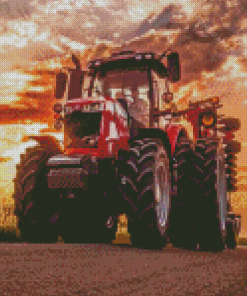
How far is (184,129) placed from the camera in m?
9.51

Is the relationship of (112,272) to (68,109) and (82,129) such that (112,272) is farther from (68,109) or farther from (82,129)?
(68,109)

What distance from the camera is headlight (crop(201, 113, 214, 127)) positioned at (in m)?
10.9

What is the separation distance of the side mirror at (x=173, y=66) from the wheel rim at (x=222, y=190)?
1.40m

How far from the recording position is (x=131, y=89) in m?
8.77

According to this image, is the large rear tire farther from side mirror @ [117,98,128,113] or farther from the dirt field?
side mirror @ [117,98,128,113]

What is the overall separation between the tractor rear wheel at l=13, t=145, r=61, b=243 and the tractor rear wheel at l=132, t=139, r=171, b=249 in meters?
1.41

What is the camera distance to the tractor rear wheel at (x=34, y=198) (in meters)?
7.89

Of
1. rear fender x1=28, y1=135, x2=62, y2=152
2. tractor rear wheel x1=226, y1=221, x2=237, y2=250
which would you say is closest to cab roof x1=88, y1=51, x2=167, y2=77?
rear fender x1=28, y1=135, x2=62, y2=152

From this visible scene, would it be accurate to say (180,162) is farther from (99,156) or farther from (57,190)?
(57,190)

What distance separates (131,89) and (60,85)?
1168 millimetres

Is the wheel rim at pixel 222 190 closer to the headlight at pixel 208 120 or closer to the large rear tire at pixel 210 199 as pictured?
the large rear tire at pixel 210 199

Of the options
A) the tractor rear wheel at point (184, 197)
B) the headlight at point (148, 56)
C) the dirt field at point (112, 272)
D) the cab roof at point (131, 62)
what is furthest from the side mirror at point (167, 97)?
the dirt field at point (112, 272)

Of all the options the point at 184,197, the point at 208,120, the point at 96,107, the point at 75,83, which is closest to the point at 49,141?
the point at 96,107

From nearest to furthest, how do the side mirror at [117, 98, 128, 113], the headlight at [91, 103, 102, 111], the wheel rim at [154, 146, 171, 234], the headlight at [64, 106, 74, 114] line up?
1. the wheel rim at [154, 146, 171, 234]
2. the headlight at [91, 103, 102, 111]
3. the headlight at [64, 106, 74, 114]
4. the side mirror at [117, 98, 128, 113]
